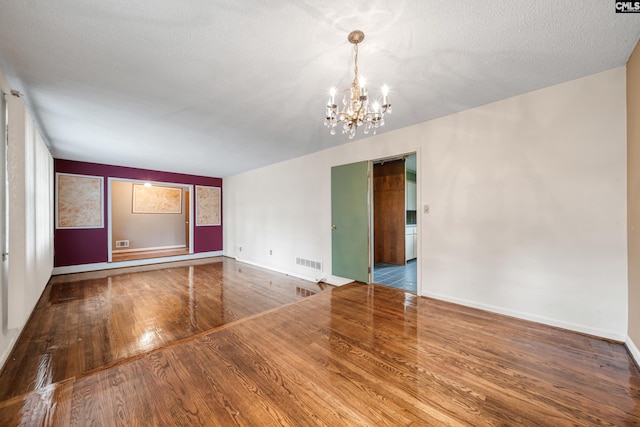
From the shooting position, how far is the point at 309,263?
16.1 feet

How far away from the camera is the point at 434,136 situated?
122 inches

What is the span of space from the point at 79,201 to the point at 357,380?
706 centimetres

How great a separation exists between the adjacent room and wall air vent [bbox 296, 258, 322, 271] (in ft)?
2.79

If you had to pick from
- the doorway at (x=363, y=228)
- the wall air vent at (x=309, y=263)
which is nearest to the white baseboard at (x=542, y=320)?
the doorway at (x=363, y=228)

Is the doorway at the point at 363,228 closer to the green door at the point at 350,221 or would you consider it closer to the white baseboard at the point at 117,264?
the green door at the point at 350,221

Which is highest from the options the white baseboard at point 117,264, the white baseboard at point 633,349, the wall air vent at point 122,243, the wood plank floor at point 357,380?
the wall air vent at point 122,243

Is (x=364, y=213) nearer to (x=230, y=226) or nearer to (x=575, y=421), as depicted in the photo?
(x=575, y=421)

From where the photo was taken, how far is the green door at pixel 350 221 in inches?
153

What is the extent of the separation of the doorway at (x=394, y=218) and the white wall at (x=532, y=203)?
1.80m

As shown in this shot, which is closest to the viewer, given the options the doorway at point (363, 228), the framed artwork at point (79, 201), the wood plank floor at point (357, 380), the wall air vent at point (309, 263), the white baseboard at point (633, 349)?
the wood plank floor at point (357, 380)

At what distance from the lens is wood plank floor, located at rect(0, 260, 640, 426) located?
1.33 meters

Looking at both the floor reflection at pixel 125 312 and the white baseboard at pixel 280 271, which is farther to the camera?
the white baseboard at pixel 280 271

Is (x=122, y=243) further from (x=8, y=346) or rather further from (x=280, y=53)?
(x=280, y=53)

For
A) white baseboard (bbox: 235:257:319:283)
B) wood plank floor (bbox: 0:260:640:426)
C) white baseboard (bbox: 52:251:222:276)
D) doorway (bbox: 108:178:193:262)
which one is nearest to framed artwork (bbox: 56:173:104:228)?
white baseboard (bbox: 52:251:222:276)
